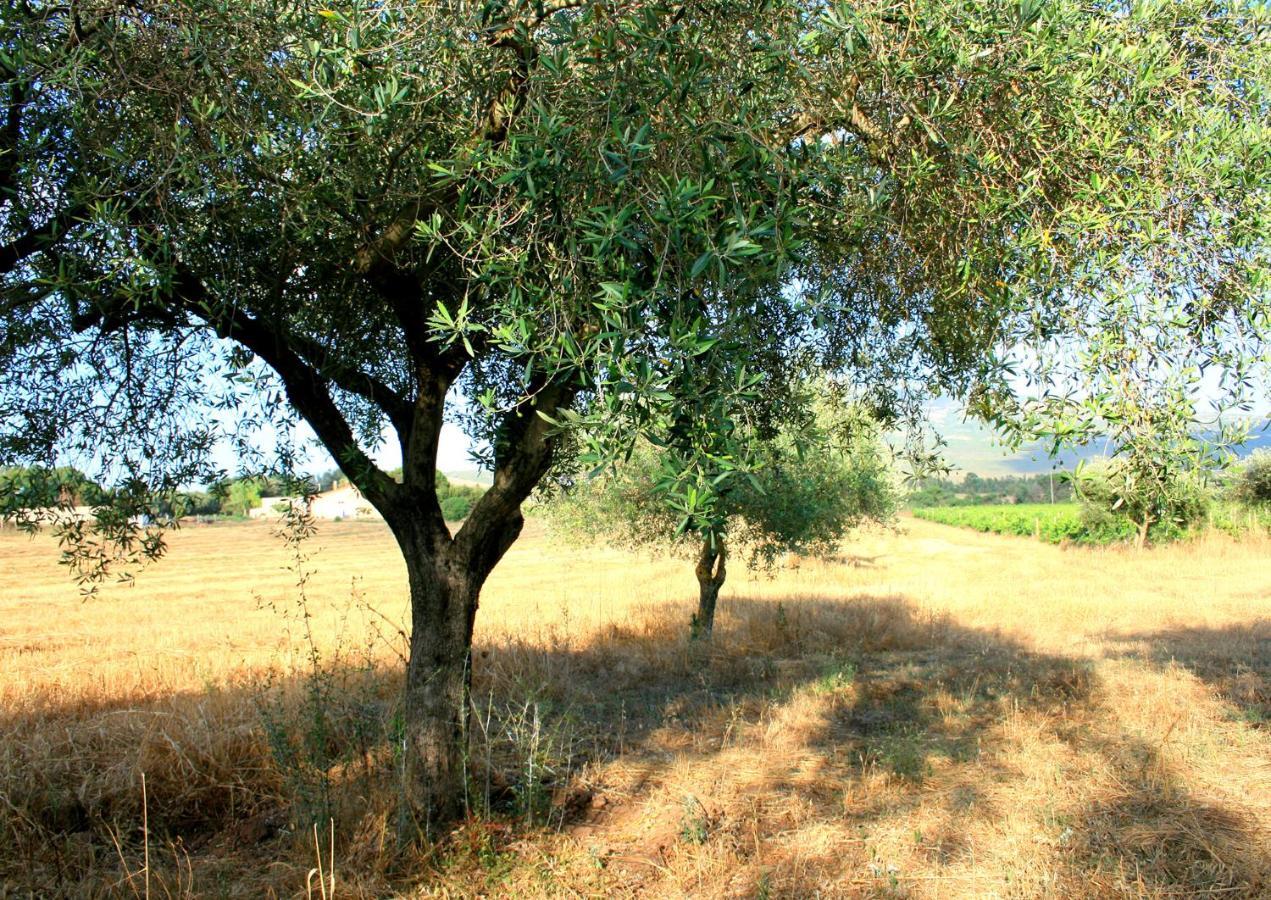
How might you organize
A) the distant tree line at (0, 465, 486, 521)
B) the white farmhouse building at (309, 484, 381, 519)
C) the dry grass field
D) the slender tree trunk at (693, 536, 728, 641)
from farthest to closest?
the slender tree trunk at (693, 536, 728, 641), the white farmhouse building at (309, 484, 381, 519), the distant tree line at (0, 465, 486, 521), the dry grass field

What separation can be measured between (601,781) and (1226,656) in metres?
12.4

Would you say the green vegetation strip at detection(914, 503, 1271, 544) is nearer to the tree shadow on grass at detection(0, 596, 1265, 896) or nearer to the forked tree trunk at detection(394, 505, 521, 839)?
the tree shadow on grass at detection(0, 596, 1265, 896)

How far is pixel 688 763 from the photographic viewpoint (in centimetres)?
858

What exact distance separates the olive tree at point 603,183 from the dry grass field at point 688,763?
1.18 metres

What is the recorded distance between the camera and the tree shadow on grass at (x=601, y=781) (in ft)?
20.0

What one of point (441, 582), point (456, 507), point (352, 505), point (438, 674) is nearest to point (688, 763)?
point (438, 674)

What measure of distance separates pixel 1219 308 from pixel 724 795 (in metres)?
5.60

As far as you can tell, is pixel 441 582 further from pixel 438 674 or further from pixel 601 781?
pixel 601 781

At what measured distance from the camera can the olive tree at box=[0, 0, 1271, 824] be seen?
392 centimetres

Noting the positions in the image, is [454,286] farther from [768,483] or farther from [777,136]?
[768,483]

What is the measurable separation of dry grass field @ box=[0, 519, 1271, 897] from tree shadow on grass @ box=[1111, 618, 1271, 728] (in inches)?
3.4

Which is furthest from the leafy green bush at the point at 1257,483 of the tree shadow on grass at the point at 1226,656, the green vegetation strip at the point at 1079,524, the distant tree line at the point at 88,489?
the distant tree line at the point at 88,489

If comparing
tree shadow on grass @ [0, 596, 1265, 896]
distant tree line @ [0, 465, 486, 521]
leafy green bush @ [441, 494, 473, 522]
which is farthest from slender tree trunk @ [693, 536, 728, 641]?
leafy green bush @ [441, 494, 473, 522]

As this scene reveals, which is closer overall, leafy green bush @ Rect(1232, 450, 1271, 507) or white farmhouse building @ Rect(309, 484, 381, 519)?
white farmhouse building @ Rect(309, 484, 381, 519)
